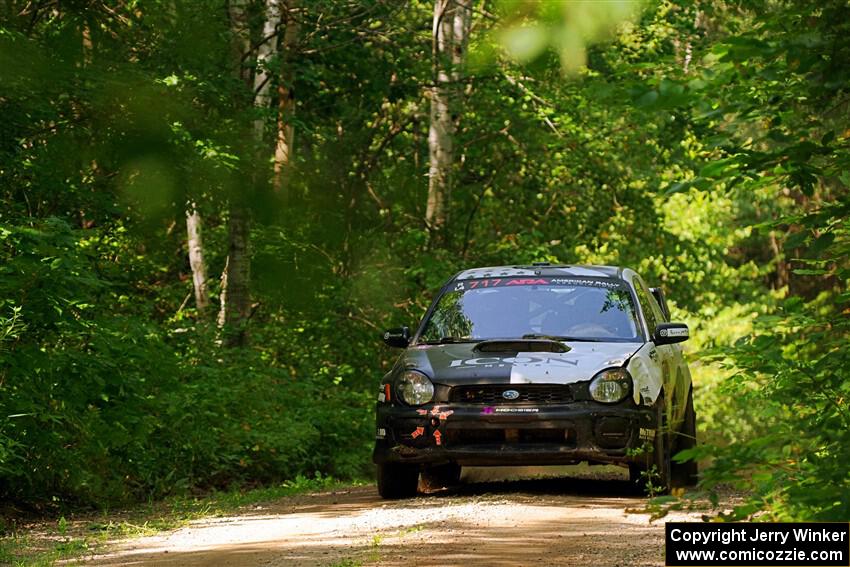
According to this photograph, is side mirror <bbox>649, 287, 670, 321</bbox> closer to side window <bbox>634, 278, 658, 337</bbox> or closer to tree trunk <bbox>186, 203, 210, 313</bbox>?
side window <bbox>634, 278, 658, 337</bbox>

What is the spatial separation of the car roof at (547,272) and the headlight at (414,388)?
189 centimetres

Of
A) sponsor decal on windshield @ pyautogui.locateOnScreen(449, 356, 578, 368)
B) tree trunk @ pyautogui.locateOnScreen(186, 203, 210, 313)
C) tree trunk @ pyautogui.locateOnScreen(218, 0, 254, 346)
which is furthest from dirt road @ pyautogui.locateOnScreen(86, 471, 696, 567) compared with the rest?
tree trunk @ pyautogui.locateOnScreen(186, 203, 210, 313)

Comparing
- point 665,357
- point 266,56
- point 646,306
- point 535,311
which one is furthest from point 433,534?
point 266,56

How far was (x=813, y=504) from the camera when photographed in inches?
228

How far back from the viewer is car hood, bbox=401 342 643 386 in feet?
35.0

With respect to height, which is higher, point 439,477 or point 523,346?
point 523,346

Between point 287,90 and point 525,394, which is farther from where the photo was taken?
point 287,90

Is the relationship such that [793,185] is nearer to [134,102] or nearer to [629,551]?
[629,551]

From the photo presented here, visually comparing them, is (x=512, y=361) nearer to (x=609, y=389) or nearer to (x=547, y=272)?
(x=609, y=389)

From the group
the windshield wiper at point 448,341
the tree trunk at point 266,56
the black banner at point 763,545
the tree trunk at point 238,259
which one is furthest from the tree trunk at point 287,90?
the black banner at point 763,545

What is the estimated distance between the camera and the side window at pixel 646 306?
1207cm

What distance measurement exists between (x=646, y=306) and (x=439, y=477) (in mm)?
2416

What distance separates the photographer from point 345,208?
85.8ft

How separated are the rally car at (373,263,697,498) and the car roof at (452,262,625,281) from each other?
306 millimetres
